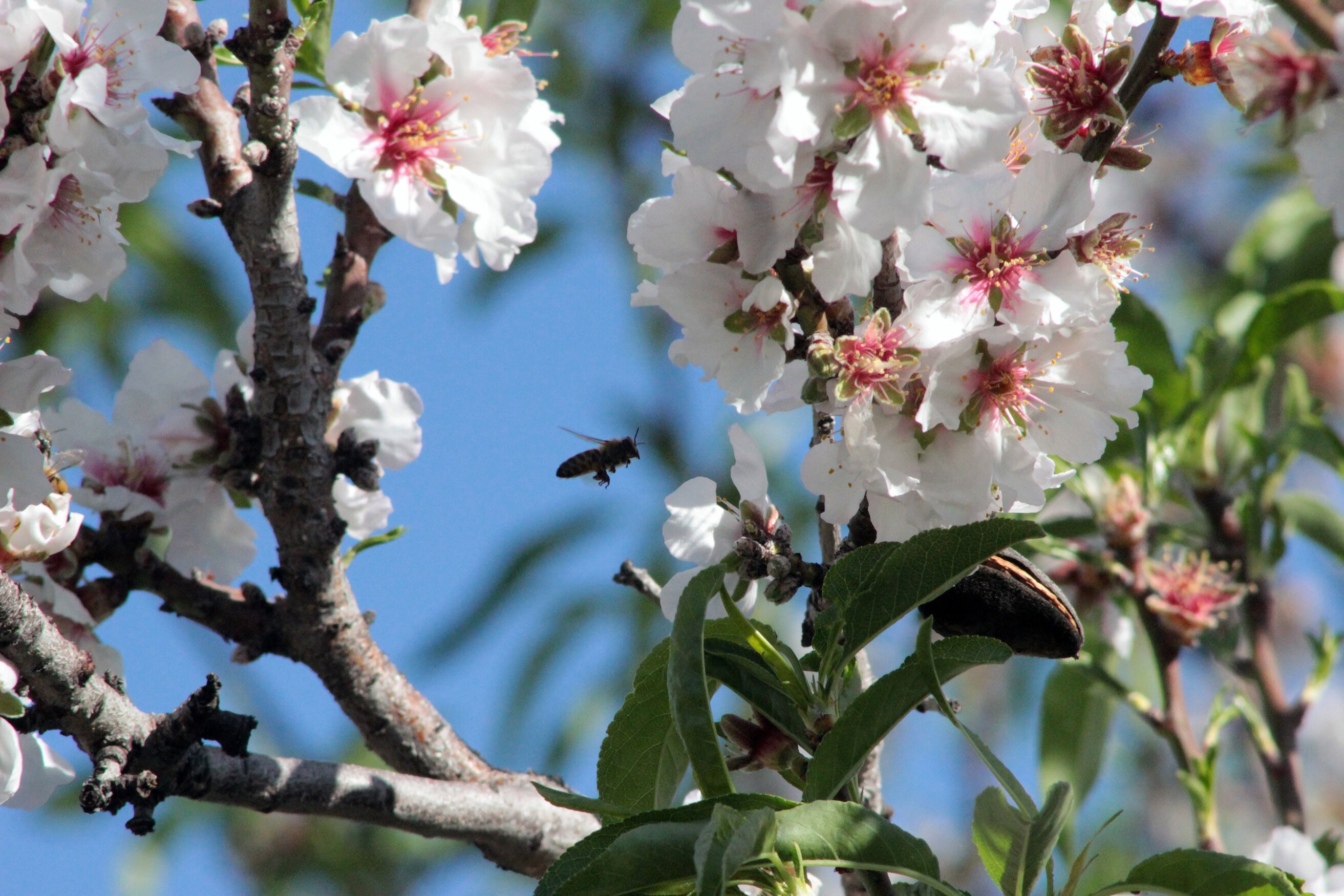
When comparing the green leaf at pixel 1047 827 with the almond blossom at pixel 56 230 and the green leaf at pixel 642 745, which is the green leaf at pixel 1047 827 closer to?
the green leaf at pixel 642 745

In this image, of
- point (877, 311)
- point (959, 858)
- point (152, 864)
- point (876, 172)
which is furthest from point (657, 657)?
point (959, 858)

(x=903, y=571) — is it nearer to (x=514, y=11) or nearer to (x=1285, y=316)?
(x=514, y=11)

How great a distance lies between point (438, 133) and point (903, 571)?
104cm

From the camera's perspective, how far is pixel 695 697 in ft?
3.43

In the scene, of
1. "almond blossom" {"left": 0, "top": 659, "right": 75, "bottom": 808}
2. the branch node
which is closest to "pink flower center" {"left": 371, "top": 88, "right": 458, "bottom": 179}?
the branch node

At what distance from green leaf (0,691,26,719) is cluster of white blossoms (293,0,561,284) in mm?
783

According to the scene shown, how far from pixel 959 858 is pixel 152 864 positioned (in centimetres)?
351

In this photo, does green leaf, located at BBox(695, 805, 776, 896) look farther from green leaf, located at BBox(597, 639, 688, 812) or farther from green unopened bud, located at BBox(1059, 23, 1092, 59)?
green unopened bud, located at BBox(1059, 23, 1092, 59)

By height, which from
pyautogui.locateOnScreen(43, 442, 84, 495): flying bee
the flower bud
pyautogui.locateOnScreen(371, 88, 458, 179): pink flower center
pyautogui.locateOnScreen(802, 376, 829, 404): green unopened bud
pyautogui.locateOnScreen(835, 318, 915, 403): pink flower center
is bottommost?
the flower bud

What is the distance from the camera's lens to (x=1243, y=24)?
4.02 ft

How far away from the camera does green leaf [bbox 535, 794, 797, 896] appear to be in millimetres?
994

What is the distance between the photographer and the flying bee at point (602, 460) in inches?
80.5

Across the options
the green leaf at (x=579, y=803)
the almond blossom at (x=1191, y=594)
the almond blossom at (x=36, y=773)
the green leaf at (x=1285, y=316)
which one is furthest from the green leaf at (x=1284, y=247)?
the almond blossom at (x=36, y=773)

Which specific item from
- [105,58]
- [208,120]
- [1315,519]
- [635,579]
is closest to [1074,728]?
[1315,519]
